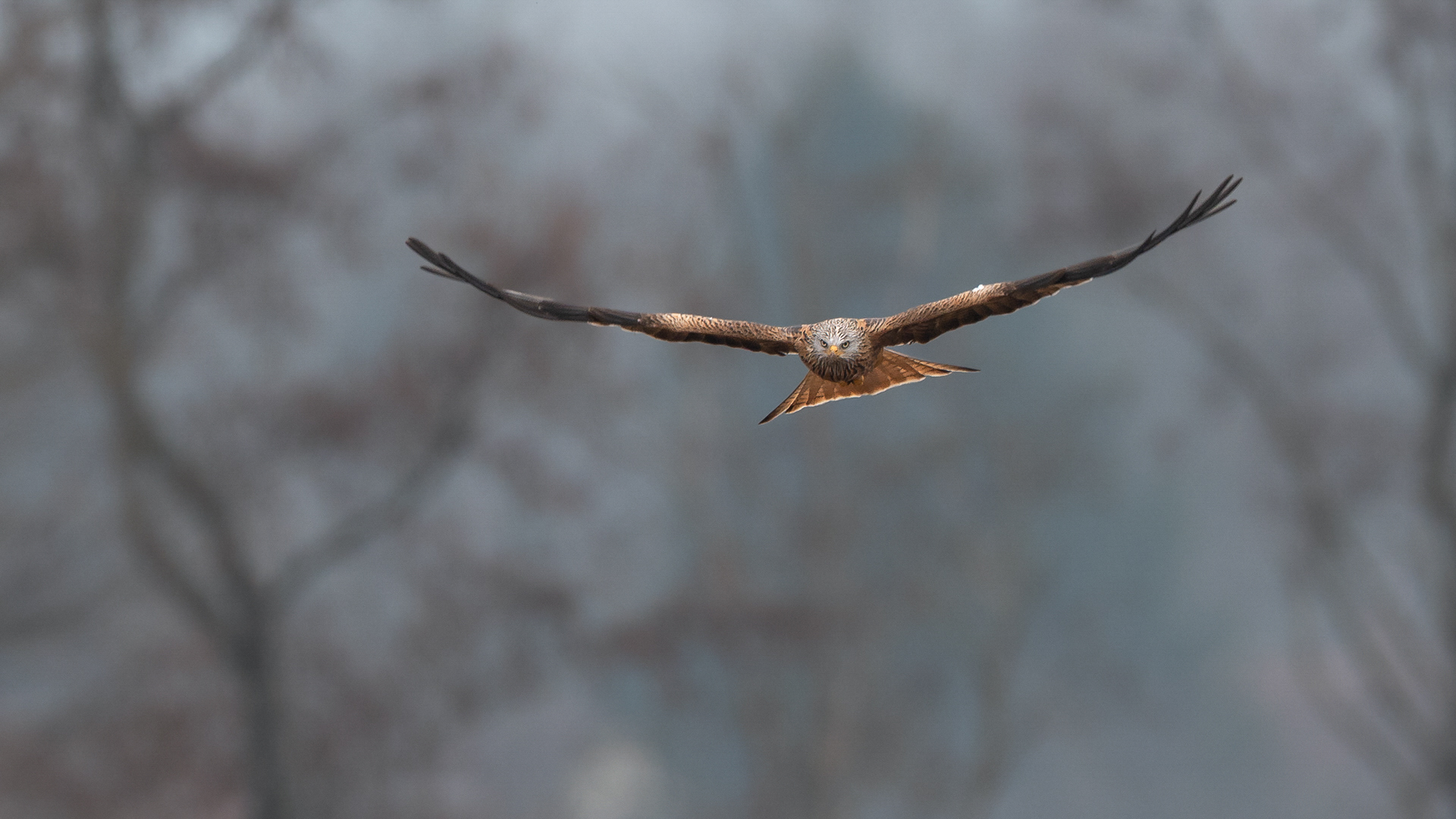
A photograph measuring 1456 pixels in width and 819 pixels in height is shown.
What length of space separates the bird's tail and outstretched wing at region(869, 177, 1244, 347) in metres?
0.06

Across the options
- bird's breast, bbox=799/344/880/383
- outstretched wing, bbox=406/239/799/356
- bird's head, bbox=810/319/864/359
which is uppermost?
outstretched wing, bbox=406/239/799/356

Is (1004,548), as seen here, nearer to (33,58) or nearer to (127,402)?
(127,402)

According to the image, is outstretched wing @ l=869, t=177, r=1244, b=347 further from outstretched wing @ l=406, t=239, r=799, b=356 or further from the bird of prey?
outstretched wing @ l=406, t=239, r=799, b=356

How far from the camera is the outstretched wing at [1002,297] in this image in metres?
1.62

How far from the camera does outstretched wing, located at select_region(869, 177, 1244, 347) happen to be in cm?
162

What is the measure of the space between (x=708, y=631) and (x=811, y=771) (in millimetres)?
1000

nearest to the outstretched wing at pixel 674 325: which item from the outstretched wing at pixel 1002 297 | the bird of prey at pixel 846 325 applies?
the bird of prey at pixel 846 325

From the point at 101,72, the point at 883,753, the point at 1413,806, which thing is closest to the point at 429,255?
the point at 101,72

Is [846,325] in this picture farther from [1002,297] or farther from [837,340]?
[1002,297]

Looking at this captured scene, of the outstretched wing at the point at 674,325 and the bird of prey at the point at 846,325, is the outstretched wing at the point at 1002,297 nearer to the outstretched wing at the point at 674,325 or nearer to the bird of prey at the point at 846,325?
the bird of prey at the point at 846,325

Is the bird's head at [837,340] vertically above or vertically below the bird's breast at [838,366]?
above

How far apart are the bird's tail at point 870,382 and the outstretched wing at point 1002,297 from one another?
6 cm

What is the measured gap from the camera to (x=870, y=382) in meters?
1.83

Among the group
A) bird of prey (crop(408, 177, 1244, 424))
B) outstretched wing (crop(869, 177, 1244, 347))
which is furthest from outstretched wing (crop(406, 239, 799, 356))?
outstretched wing (crop(869, 177, 1244, 347))
